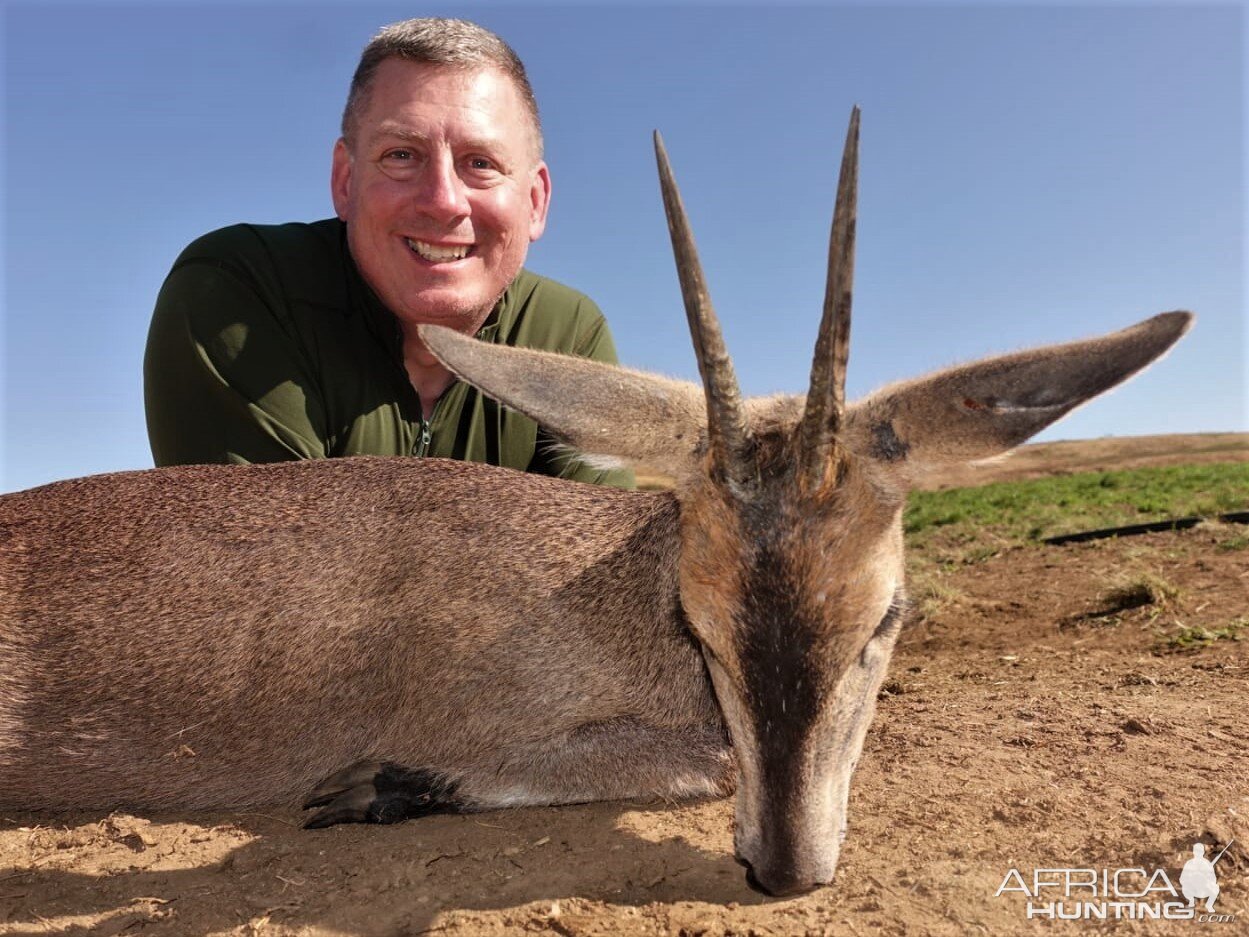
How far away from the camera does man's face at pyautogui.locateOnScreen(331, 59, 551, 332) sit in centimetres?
616

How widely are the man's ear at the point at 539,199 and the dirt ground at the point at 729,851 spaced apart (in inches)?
155

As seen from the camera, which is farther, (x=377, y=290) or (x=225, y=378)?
(x=377, y=290)

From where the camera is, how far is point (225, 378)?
578 cm

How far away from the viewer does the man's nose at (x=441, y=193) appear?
6105 mm

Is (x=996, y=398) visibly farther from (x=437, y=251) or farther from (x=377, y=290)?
(x=377, y=290)

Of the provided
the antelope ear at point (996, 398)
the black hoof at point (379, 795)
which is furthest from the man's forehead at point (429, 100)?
the black hoof at point (379, 795)

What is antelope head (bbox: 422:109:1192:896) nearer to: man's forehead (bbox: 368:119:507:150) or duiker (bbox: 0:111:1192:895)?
duiker (bbox: 0:111:1192:895)

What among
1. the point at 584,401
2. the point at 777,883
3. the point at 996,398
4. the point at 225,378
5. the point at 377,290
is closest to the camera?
the point at 777,883

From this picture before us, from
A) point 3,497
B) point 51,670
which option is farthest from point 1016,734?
point 3,497

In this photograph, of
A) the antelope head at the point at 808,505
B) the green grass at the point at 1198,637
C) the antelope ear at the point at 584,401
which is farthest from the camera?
the green grass at the point at 1198,637

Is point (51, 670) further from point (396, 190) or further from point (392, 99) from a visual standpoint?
point (392, 99)

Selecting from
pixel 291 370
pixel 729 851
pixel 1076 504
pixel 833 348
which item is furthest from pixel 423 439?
pixel 1076 504

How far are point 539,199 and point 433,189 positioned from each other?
1214mm

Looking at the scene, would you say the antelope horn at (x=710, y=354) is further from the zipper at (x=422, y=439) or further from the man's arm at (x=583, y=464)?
the zipper at (x=422, y=439)
